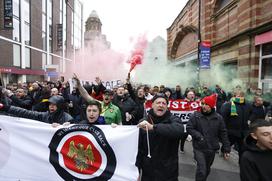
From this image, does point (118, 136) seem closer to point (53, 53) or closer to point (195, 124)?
point (195, 124)

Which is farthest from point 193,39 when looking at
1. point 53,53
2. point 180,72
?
point 53,53

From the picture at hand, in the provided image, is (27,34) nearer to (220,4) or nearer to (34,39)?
(34,39)

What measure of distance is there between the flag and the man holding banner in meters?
0.13

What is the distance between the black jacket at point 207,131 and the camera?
4496 millimetres

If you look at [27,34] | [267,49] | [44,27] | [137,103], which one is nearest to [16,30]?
[27,34]

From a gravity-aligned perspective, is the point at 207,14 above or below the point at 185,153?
above

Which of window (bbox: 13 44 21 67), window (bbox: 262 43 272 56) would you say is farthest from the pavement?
window (bbox: 13 44 21 67)

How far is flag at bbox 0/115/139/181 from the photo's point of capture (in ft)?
10.9

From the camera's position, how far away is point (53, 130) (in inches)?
141

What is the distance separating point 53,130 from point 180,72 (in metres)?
26.2

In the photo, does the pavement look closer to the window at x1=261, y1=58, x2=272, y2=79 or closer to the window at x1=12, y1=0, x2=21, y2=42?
the window at x1=261, y1=58, x2=272, y2=79

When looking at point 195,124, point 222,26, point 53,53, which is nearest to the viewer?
point 195,124

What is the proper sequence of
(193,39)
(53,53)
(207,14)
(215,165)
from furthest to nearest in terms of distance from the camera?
→ (53,53) < (193,39) < (207,14) < (215,165)

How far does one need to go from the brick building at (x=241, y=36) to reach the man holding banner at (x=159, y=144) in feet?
30.2
